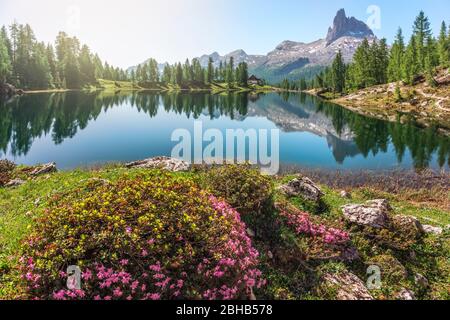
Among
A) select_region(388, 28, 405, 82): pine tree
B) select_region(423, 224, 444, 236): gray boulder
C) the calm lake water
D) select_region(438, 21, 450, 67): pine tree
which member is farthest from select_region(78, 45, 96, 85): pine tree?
select_region(423, 224, 444, 236): gray boulder

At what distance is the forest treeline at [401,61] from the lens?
108 meters

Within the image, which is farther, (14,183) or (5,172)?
(5,172)

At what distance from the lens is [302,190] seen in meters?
18.5

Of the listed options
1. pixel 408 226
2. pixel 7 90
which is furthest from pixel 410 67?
pixel 7 90

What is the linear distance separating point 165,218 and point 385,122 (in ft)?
236

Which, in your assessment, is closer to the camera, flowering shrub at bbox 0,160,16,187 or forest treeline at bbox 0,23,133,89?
flowering shrub at bbox 0,160,16,187

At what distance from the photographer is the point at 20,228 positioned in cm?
1383

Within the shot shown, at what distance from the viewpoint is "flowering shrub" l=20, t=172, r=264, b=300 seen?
28.9 feet

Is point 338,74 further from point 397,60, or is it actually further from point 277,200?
point 277,200

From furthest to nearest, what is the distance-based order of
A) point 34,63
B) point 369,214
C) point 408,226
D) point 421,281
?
point 34,63 → point 369,214 → point 408,226 → point 421,281

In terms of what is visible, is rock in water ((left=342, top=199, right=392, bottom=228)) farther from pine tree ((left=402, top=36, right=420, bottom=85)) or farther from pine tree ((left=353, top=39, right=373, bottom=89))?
pine tree ((left=353, top=39, right=373, bottom=89))

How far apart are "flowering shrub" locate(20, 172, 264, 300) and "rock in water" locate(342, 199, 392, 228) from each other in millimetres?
6998

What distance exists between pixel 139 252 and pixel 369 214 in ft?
36.9

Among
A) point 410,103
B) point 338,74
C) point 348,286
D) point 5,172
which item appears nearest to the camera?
point 348,286
